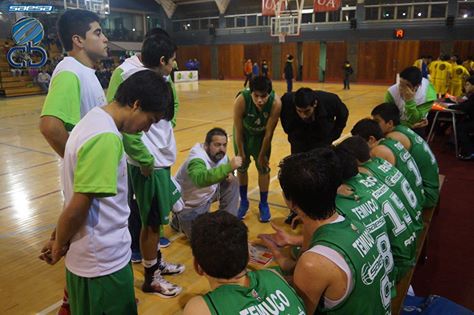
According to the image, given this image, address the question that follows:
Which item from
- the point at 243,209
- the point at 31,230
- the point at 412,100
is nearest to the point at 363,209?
the point at 243,209

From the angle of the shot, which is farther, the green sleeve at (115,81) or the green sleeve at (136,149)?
the green sleeve at (115,81)

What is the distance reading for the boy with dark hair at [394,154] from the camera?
2871mm

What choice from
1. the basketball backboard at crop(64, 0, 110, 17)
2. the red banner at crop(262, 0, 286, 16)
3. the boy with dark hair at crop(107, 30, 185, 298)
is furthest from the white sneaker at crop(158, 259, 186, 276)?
the red banner at crop(262, 0, 286, 16)

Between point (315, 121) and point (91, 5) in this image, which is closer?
point (315, 121)

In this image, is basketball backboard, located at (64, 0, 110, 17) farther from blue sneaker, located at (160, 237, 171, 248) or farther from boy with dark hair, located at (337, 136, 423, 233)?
boy with dark hair, located at (337, 136, 423, 233)

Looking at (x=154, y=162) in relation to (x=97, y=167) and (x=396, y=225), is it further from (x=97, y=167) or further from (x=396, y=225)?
(x=396, y=225)

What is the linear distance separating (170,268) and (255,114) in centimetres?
165

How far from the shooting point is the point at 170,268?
3.05 meters

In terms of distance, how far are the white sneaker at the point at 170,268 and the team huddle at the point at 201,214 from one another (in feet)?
0.04

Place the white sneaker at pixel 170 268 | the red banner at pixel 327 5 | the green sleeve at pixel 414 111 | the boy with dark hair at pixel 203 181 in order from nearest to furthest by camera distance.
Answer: the white sneaker at pixel 170 268 < the boy with dark hair at pixel 203 181 < the green sleeve at pixel 414 111 < the red banner at pixel 327 5

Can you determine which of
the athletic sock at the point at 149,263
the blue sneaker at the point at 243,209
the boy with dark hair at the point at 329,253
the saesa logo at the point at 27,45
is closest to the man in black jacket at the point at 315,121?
the blue sneaker at the point at 243,209

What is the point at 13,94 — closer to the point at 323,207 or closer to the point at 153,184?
the point at 153,184

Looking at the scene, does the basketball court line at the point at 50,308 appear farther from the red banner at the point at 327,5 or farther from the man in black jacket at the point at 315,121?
the red banner at the point at 327,5

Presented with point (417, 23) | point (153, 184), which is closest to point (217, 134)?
point (153, 184)
